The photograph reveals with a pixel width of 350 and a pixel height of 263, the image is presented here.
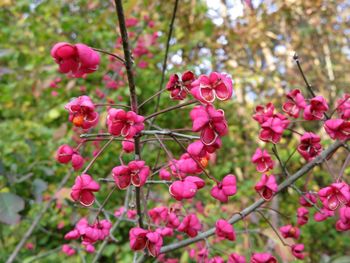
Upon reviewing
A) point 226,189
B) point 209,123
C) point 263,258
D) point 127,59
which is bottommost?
point 263,258

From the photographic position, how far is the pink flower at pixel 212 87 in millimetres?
837

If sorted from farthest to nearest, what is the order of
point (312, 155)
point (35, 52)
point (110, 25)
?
point (35, 52), point (110, 25), point (312, 155)

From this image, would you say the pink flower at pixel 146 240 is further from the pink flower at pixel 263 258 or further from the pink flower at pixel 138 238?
the pink flower at pixel 263 258

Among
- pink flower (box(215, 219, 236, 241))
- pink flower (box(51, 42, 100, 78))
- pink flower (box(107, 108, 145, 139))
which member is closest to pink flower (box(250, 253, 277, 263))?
pink flower (box(215, 219, 236, 241))

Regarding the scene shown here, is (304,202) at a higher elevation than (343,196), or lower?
lower

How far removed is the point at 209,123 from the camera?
85cm

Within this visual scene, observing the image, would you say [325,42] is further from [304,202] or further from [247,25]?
[304,202]

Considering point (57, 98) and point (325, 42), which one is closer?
point (57, 98)

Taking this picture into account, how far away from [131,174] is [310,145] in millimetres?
587

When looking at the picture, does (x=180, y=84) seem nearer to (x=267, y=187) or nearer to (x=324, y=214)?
(x=267, y=187)

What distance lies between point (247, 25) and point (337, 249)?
291cm

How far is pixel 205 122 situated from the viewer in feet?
2.77

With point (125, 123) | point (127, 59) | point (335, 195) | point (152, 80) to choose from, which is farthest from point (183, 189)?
point (152, 80)

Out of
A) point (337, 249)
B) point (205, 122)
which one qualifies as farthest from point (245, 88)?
point (205, 122)
